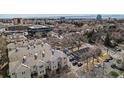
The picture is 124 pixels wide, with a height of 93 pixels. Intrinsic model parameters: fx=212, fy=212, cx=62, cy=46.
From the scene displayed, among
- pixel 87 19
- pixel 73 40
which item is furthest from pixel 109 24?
pixel 73 40

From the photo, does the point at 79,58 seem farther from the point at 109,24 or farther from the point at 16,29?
the point at 16,29

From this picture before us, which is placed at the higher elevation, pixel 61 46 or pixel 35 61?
pixel 61 46

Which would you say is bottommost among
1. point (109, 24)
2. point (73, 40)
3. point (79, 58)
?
point (79, 58)
